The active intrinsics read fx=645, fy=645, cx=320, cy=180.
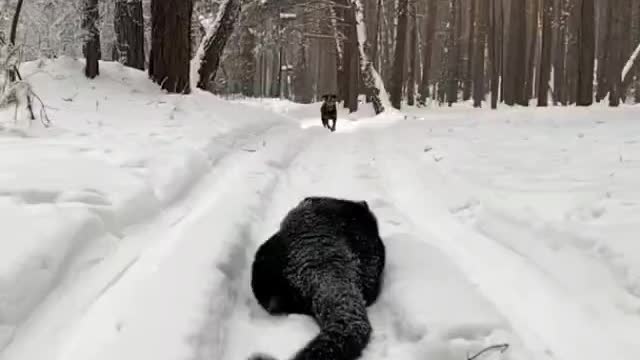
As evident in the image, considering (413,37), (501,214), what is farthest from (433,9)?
(501,214)

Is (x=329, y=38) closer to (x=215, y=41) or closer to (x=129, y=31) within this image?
(x=215, y=41)

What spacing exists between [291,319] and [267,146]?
7.53 meters

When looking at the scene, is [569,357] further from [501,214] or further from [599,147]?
[599,147]

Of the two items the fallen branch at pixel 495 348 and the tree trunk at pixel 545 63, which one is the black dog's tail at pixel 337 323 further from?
the tree trunk at pixel 545 63

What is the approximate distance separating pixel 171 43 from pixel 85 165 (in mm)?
9478

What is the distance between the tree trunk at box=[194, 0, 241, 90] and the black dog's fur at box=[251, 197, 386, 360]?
14.4 meters

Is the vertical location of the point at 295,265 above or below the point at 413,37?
below

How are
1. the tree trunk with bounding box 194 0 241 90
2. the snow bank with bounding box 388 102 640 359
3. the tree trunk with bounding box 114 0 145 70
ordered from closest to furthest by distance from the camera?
1. the snow bank with bounding box 388 102 640 359
2. the tree trunk with bounding box 114 0 145 70
3. the tree trunk with bounding box 194 0 241 90

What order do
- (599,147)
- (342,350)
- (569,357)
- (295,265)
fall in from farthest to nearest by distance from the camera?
(599,147) < (295,265) < (569,357) < (342,350)

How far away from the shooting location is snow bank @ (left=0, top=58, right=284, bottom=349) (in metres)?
3.42

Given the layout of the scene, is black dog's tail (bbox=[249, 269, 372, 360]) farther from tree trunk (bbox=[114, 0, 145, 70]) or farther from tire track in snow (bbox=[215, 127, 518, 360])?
tree trunk (bbox=[114, 0, 145, 70])

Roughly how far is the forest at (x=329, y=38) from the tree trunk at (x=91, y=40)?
0.07ft

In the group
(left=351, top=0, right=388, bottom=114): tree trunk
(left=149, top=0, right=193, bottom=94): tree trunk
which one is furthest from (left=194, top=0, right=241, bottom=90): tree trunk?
(left=351, top=0, right=388, bottom=114): tree trunk

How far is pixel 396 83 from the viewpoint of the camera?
24641mm
